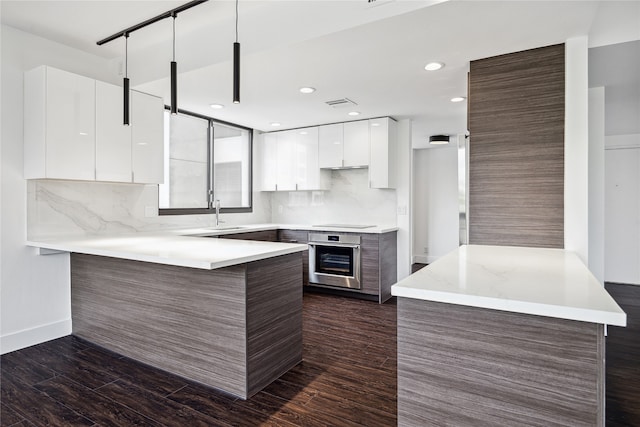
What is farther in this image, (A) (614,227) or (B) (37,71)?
(A) (614,227)

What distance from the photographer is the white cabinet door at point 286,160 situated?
205 inches

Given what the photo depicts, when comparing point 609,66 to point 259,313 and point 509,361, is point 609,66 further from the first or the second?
point 259,313

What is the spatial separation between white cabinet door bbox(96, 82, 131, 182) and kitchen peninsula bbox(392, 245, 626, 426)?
2.83 metres

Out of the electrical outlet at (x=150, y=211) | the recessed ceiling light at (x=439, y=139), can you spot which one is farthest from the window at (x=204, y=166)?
the recessed ceiling light at (x=439, y=139)

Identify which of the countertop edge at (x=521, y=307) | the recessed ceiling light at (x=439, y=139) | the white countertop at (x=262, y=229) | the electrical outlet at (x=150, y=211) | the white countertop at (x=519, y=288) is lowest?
the countertop edge at (x=521, y=307)

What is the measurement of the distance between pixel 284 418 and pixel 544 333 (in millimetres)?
1417

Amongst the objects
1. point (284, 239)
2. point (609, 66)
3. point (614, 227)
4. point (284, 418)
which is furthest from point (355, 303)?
point (614, 227)

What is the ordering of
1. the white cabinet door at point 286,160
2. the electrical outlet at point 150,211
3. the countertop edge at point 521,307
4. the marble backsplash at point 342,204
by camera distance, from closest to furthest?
the countertop edge at point 521,307 < the electrical outlet at point 150,211 < the marble backsplash at point 342,204 < the white cabinet door at point 286,160

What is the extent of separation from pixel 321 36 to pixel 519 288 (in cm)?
197

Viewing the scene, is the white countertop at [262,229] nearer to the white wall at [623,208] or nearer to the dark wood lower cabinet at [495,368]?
the dark wood lower cabinet at [495,368]

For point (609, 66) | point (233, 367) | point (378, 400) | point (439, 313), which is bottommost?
point (378, 400)

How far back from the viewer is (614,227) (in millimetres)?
5367

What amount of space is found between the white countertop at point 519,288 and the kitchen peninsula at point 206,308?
103 cm

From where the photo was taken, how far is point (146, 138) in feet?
10.9
